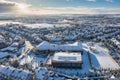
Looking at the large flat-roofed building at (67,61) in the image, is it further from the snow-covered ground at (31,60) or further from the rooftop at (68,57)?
the snow-covered ground at (31,60)

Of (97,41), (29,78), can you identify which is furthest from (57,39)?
(29,78)

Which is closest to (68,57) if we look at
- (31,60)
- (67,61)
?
(67,61)

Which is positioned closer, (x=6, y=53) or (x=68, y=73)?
(x=68, y=73)

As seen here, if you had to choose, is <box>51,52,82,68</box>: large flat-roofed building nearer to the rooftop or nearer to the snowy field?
the rooftop

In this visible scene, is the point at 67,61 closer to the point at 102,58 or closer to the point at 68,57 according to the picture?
the point at 68,57

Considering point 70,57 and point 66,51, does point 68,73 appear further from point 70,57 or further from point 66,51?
point 66,51

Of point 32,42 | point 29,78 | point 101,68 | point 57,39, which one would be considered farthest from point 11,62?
point 57,39

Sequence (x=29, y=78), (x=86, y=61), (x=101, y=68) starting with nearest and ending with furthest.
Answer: (x=29, y=78) < (x=101, y=68) < (x=86, y=61)

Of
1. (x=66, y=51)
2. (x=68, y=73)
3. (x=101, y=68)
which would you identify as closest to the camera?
(x=68, y=73)

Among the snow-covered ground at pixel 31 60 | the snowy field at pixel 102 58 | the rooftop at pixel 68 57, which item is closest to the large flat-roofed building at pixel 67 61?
the rooftop at pixel 68 57
